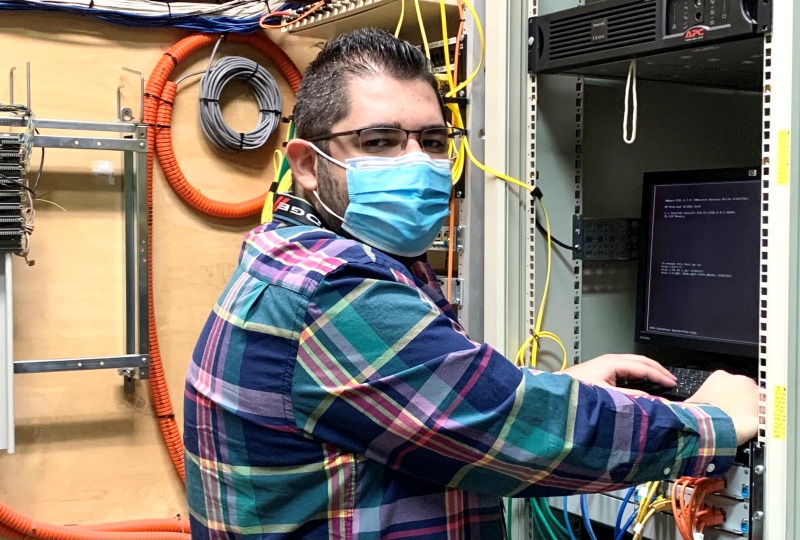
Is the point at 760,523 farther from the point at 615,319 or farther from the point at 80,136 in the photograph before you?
the point at 80,136

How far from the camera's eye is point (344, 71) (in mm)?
1331

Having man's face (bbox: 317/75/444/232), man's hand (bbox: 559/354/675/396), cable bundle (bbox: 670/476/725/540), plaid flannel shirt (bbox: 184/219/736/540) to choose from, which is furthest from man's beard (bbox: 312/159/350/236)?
cable bundle (bbox: 670/476/725/540)

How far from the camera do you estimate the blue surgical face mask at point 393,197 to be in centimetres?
134

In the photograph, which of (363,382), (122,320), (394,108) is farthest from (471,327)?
(122,320)

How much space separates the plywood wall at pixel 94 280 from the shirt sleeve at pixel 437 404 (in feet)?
4.85

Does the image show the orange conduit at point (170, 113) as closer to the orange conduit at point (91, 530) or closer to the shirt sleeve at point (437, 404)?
the orange conduit at point (91, 530)

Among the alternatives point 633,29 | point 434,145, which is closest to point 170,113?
point 434,145

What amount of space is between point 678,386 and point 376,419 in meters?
0.71

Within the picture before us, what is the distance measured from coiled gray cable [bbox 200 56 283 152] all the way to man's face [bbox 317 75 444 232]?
3.95 ft

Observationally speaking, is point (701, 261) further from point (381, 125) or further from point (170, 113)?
point (170, 113)

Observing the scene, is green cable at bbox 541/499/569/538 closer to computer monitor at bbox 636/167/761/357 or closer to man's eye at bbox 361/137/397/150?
computer monitor at bbox 636/167/761/357

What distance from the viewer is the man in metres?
1.10

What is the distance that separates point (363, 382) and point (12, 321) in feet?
4.88

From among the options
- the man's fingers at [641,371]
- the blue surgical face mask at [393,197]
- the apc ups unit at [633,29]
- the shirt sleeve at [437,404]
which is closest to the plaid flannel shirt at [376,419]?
the shirt sleeve at [437,404]
